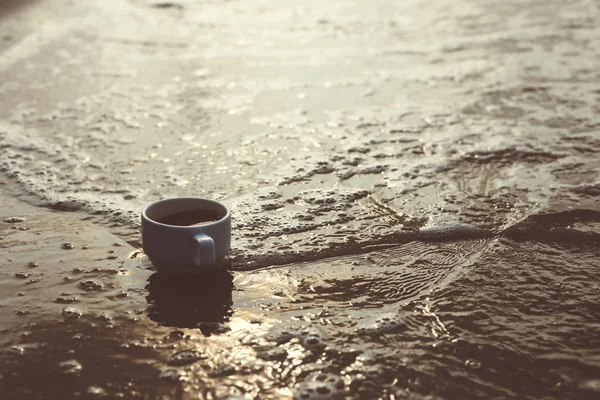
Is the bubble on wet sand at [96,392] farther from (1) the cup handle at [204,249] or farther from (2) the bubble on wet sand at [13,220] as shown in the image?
(2) the bubble on wet sand at [13,220]

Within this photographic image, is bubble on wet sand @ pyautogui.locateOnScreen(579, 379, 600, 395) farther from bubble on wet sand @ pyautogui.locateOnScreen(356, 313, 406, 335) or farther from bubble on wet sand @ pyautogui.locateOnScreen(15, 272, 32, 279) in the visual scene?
bubble on wet sand @ pyautogui.locateOnScreen(15, 272, 32, 279)

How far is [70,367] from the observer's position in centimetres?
133

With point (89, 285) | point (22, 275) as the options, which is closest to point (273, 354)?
point (89, 285)

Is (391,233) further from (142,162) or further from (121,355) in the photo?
(142,162)

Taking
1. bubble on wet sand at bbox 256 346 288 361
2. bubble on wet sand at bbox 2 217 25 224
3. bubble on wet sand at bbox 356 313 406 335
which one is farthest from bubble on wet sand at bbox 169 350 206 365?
bubble on wet sand at bbox 2 217 25 224

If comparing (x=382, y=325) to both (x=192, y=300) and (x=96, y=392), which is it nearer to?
(x=192, y=300)

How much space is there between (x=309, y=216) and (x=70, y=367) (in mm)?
933

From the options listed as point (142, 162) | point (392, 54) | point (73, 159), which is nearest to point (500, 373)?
point (142, 162)

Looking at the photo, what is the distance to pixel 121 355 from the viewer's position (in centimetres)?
137

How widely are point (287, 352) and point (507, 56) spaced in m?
3.28

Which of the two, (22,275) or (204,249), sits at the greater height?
(204,249)

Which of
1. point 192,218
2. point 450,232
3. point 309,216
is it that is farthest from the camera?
point 309,216

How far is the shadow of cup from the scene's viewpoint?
150 cm

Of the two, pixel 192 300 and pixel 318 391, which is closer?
pixel 318 391
